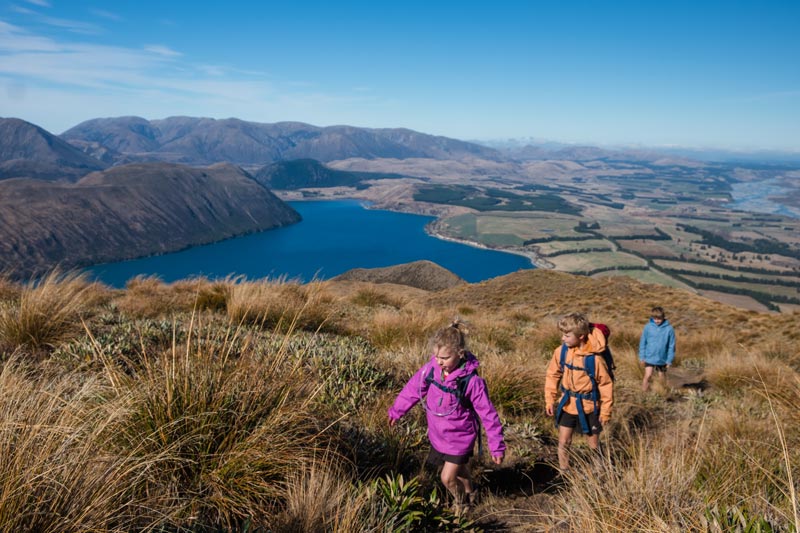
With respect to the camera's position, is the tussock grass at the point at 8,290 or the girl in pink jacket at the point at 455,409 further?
the tussock grass at the point at 8,290

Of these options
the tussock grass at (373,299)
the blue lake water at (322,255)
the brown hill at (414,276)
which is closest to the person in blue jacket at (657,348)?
the tussock grass at (373,299)

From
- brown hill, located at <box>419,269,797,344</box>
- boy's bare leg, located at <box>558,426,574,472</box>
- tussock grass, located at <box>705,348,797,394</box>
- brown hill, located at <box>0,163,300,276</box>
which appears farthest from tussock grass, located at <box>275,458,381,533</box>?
brown hill, located at <box>0,163,300,276</box>

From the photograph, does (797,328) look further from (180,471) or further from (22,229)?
(22,229)

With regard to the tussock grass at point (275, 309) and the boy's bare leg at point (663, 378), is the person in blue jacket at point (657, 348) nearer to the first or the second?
the boy's bare leg at point (663, 378)

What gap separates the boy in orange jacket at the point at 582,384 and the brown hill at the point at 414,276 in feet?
117

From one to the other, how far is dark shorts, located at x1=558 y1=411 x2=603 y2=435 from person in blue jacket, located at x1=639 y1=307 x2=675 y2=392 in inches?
145

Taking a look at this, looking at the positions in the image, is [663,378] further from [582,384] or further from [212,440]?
[212,440]

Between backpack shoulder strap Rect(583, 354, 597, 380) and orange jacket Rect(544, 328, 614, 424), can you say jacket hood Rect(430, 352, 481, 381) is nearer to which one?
orange jacket Rect(544, 328, 614, 424)

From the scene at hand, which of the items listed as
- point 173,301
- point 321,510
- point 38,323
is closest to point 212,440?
point 321,510

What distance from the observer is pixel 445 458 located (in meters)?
3.56

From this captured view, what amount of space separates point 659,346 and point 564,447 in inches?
168

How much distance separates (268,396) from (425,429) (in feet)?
5.91

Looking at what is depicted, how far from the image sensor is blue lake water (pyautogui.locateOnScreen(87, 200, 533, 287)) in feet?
346

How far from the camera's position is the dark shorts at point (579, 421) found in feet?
14.4
